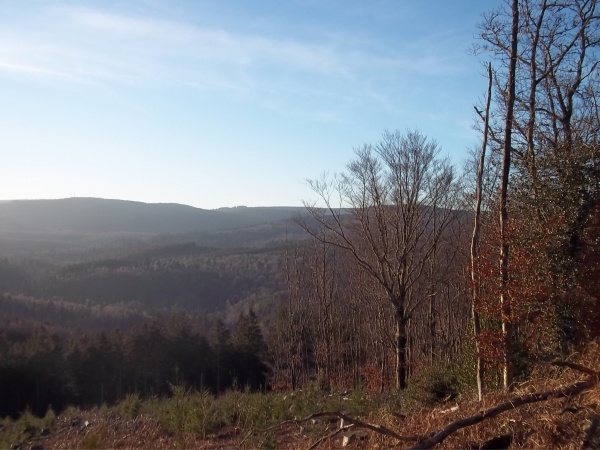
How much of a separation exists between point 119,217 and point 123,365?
140 m

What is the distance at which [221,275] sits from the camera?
281ft

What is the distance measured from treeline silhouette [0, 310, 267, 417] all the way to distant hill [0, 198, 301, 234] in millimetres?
99870

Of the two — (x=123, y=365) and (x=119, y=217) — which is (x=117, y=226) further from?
(x=123, y=365)

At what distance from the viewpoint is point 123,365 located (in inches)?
1366

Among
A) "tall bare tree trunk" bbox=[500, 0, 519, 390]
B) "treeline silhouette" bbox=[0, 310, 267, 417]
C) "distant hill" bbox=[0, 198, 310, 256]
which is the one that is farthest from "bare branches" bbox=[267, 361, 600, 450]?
"distant hill" bbox=[0, 198, 310, 256]

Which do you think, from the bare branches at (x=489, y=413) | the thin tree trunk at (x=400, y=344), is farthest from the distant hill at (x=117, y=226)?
the bare branches at (x=489, y=413)

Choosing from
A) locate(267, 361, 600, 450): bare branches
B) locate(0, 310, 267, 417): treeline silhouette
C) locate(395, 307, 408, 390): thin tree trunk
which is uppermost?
locate(267, 361, 600, 450): bare branches

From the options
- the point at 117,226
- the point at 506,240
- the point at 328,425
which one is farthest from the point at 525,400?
the point at 117,226

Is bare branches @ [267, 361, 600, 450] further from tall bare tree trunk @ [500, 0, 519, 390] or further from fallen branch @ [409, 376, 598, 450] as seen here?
tall bare tree trunk @ [500, 0, 519, 390]

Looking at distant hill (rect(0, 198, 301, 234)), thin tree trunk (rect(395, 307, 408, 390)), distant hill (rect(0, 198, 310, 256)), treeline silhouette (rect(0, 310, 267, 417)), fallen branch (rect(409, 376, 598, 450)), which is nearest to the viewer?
fallen branch (rect(409, 376, 598, 450))

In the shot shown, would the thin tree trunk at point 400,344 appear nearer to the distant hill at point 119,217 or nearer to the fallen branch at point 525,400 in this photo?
the fallen branch at point 525,400

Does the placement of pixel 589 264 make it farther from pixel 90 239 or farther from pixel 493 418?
pixel 90 239

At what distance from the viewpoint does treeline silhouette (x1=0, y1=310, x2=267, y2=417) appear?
28844mm

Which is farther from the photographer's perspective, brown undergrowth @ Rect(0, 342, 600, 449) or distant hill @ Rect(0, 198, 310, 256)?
distant hill @ Rect(0, 198, 310, 256)
